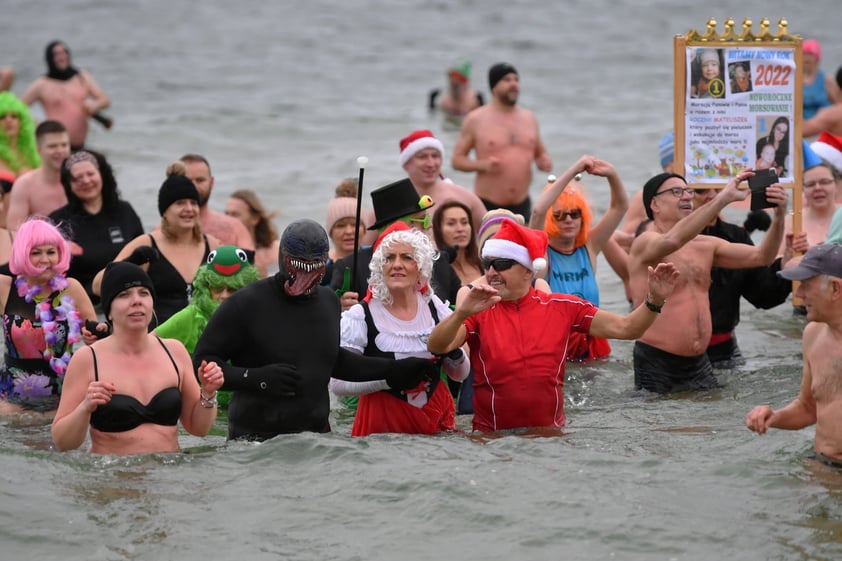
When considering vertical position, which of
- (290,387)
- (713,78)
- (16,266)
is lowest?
(290,387)

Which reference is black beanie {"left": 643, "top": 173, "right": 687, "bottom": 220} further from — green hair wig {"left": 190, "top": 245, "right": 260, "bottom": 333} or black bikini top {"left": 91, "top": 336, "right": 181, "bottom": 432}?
black bikini top {"left": 91, "top": 336, "right": 181, "bottom": 432}

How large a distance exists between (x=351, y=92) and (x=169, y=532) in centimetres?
2271

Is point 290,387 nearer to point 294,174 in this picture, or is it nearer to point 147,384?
point 147,384

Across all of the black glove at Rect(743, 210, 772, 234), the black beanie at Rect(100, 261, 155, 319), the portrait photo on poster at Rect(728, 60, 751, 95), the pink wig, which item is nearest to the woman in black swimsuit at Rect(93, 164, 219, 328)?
the pink wig

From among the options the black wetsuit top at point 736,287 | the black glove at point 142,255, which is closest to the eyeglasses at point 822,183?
the black wetsuit top at point 736,287

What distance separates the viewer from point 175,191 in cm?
946

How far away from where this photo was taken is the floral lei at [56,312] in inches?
327

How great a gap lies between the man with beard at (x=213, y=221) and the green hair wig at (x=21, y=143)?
3.10 metres

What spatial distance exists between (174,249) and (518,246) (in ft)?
11.1

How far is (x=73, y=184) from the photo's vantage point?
1031 centimetres

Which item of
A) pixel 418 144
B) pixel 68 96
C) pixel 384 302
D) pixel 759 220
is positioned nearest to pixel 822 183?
pixel 759 220

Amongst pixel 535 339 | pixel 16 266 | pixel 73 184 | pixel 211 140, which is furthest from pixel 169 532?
pixel 211 140

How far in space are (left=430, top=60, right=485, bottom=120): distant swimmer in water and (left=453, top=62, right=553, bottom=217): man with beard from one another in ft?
29.6

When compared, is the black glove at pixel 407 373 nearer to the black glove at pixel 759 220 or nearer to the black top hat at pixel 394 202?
the black top hat at pixel 394 202
